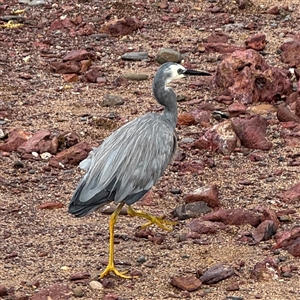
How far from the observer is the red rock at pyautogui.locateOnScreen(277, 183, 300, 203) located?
7527mm

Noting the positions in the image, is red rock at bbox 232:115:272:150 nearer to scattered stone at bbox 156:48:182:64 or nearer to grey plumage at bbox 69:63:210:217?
grey plumage at bbox 69:63:210:217

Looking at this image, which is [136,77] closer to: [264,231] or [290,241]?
[264,231]

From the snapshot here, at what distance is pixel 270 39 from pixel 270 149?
3199 mm

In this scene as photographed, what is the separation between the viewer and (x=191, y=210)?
24.2 feet

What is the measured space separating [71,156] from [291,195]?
2.01 metres

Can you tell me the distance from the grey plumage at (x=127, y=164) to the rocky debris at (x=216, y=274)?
853mm

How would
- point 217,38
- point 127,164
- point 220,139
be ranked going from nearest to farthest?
1. point 127,164
2. point 220,139
3. point 217,38

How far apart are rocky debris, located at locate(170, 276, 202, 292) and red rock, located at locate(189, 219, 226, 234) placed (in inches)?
30.0

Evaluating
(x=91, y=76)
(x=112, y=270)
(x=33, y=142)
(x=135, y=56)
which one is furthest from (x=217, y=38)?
(x=112, y=270)

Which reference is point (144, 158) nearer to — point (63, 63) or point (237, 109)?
point (237, 109)

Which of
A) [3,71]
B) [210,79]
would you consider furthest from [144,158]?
[3,71]

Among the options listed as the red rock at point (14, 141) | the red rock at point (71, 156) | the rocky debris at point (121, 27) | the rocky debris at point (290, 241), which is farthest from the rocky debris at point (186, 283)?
the rocky debris at point (121, 27)

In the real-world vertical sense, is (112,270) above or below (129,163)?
below

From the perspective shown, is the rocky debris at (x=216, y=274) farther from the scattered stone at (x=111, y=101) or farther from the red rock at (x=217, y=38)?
the red rock at (x=217, y=38)
